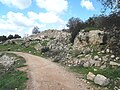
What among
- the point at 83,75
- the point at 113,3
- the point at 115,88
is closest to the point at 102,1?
the point at 113,3

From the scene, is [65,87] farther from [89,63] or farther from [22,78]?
[89,63]

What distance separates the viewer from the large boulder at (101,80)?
1811cm

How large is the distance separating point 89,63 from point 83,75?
11.7 ft

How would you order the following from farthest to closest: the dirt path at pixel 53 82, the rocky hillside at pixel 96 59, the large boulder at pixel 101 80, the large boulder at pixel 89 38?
the large boulder at pixel 89 38
the rocky hillside at pixel 96 59
the large boulder at pixel 101 80
the dirt path at pixel 53 82

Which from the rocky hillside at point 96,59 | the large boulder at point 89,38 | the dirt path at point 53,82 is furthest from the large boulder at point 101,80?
the large boulder at point 89,38

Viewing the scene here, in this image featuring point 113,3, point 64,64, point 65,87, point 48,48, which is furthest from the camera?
point 48,48

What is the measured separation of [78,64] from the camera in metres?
26.4

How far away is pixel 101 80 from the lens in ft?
60.3

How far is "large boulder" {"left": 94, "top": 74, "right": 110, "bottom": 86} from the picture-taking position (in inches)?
713

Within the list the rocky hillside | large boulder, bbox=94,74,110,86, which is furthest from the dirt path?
the rocky hillside

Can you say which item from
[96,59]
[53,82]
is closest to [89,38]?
[96,59]

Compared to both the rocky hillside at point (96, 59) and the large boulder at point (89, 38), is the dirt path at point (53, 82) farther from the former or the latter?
the large boulder at point (89, 38)

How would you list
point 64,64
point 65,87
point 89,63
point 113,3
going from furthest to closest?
point 64,64 < point 89,63 < point 113,3 < point 65,87

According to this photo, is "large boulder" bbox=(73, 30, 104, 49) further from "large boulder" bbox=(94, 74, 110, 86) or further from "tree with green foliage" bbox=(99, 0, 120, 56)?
"large boulder" bbox=(94, 74, 110, 86)
